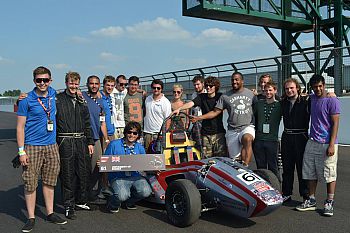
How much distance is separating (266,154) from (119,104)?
2.75m

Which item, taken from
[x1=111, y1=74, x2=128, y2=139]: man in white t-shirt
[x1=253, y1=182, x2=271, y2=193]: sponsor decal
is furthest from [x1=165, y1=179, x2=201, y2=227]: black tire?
[x1=111, y1=74, x2=128, y2=139]: man in white t-shirt

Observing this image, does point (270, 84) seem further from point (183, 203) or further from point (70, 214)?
point (70, 214)

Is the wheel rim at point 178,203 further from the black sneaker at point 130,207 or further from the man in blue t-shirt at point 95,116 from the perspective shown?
the man in blue t-shirt at point 95,116

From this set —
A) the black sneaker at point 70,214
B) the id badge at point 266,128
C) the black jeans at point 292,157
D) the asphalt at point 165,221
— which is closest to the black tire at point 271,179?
the asphalt at point 165,221

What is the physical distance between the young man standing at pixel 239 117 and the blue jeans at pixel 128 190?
126 cm

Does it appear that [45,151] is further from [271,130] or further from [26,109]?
[271,130]

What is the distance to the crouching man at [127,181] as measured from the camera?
16.9 ft

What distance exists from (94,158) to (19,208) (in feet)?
4.24

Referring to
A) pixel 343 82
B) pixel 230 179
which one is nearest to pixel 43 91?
pixel 230 179

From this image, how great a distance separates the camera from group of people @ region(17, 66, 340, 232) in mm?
4590

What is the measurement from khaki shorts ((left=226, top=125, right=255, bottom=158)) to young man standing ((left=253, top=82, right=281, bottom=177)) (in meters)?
0.17

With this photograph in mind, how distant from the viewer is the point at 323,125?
496cm

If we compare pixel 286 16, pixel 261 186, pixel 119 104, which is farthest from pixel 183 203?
pixel 286 16

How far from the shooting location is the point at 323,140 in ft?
16.3
